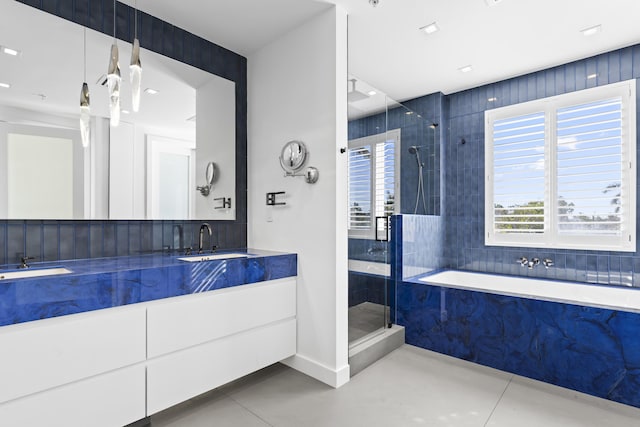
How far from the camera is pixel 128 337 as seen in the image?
175 cm

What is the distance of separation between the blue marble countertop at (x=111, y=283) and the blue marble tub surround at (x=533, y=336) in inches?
61.7

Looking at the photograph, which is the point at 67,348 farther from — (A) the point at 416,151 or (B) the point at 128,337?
(A) the point at 416,151

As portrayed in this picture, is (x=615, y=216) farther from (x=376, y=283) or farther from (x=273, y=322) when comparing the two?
(x=273, y=322)

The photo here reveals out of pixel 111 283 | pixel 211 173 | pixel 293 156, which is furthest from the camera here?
pixel 211 173

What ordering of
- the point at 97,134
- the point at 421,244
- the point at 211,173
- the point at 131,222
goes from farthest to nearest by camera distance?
the point at 421,244, the point at 211,173, the point at 131,222, the point at 97,134

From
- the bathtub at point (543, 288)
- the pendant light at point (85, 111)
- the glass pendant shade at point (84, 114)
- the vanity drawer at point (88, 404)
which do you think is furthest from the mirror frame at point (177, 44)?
the bathtub at point (543, 288)

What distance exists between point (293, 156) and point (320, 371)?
1.64 metres

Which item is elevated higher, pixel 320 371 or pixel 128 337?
pixel 128 337

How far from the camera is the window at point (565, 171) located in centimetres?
304

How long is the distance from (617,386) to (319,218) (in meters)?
2.23

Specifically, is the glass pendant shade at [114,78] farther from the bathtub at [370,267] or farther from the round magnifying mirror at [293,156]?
the bathtub at [370,267]

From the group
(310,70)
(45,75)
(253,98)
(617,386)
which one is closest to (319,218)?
(310,70)

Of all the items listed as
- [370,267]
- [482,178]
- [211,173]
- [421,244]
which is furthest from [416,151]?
[211,173]

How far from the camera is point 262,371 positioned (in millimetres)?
2656
